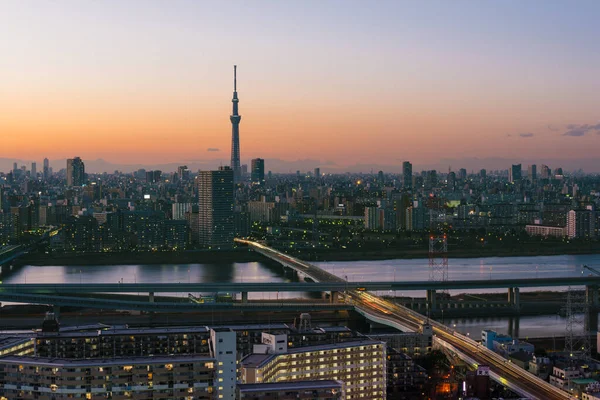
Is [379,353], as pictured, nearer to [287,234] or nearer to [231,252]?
[231,252]

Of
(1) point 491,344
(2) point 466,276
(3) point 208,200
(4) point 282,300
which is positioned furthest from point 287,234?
(1) point 491,344

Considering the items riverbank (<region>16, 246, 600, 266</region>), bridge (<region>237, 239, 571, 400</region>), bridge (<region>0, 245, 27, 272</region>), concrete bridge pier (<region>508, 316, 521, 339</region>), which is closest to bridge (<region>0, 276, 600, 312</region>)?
bridge (<region>237, 239, 571, 400</region>)

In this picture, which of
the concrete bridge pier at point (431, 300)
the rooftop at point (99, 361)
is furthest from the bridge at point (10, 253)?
the rooftop at point (99, 361)

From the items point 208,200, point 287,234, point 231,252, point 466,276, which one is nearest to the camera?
point 466,276

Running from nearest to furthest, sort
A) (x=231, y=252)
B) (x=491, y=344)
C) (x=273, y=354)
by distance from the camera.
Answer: (x=273, y=354) → (x=491, y=344) → (x=231, y=252)

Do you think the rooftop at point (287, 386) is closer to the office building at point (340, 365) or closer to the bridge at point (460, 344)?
the office building at point (340, 365)

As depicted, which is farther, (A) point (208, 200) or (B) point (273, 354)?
(A) point (208, 200)

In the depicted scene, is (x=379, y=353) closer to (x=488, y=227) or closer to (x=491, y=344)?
(x=491, y=344)
